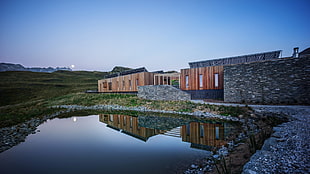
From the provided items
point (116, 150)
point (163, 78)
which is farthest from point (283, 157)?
point (163, 78)

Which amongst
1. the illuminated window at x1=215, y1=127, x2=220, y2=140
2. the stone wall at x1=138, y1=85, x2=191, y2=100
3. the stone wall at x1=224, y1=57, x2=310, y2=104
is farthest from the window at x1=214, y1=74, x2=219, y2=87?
the illuminated window at x1=215, y1=127, x2=220, y2=140

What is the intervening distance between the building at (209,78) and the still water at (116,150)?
24.2ft

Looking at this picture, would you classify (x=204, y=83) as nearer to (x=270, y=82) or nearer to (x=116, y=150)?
(x=270, y=82)

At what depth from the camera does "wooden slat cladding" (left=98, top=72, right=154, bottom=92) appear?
61.8 ft

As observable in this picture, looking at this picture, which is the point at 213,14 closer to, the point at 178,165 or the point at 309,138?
the point at 309,138

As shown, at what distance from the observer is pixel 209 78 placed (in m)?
14.8

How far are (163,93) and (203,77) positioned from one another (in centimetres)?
487

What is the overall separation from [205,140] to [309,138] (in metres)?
3.24

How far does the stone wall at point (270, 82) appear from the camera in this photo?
32.3 feet

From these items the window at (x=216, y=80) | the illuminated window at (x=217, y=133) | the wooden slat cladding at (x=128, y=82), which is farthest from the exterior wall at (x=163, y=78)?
the illuminated window at (x=217, y=133)

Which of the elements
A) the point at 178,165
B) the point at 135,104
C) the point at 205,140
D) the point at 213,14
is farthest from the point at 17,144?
the point at 213,14

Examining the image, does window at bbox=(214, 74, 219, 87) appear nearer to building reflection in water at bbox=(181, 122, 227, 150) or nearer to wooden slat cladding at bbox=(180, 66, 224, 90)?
wooden slat cladding at bbox=(180, 66, 224, 90)

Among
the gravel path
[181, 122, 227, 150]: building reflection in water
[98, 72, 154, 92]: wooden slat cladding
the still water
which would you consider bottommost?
the still water

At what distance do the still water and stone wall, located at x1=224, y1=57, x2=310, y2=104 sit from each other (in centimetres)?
562
